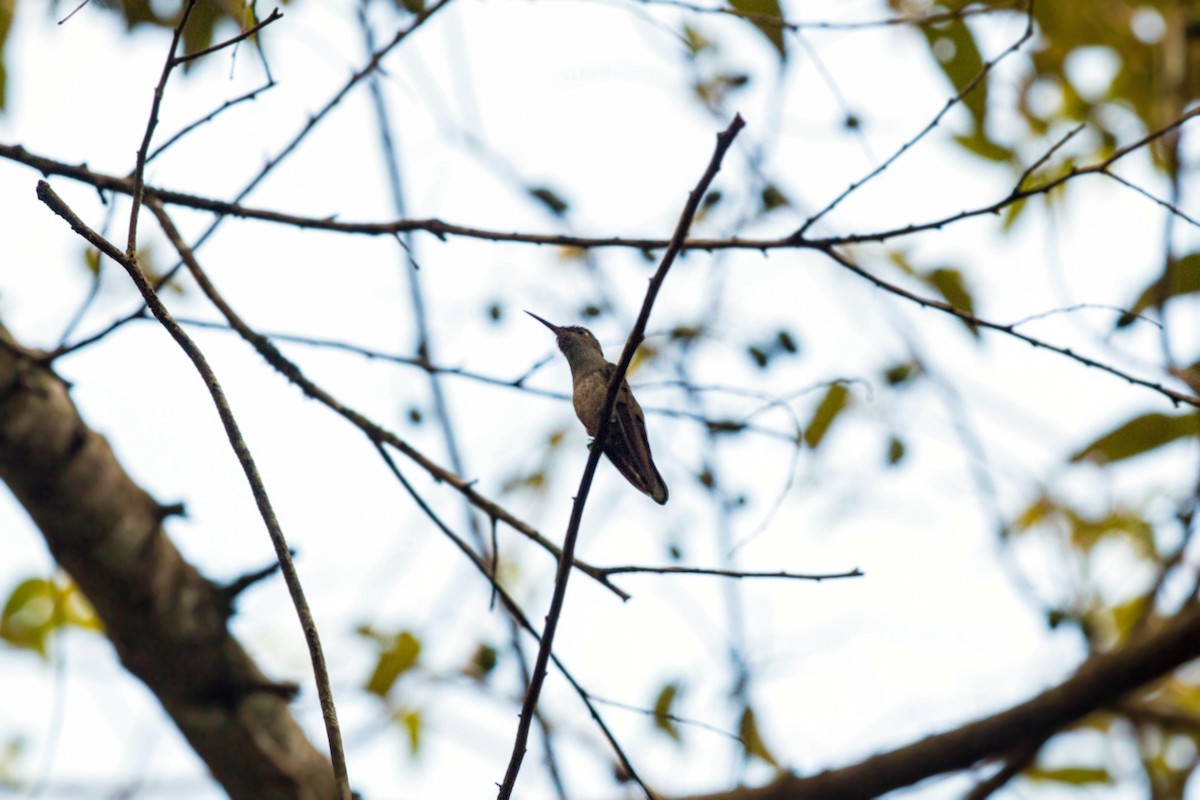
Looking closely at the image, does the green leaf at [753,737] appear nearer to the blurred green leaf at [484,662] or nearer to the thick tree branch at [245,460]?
the blurred green leaf at [484,662]

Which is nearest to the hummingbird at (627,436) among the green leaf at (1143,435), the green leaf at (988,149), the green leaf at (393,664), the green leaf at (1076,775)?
the green leaf at (393,664)

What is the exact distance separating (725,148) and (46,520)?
8.19 feet

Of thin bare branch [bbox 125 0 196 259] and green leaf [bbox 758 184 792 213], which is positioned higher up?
green leaf [bbox 758 184 792 213]

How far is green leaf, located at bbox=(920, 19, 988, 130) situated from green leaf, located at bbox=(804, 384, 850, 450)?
1.21 metres

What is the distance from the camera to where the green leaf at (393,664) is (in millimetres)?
4379

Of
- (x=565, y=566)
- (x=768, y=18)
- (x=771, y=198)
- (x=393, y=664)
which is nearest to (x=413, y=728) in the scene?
(x=393, y=664)

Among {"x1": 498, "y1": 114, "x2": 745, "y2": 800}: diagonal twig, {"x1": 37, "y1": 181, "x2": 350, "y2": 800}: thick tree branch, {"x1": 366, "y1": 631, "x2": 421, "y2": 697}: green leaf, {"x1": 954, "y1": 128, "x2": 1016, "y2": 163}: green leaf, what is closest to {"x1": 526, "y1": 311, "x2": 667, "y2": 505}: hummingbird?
{"x1": 498, "y1": 114, "x2": 745, "y2": 800}: diagonal twig

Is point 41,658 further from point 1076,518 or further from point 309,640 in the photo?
point 1076,518

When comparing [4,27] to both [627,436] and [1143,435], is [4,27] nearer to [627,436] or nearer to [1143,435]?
[627,436]

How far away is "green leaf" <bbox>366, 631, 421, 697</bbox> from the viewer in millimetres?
4379

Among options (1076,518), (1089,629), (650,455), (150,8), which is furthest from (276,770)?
(1076,518)

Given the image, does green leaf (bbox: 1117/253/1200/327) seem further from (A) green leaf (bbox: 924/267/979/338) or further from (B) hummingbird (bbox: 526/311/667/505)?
(B) hummingbird (bbox: 526/311/667/505)

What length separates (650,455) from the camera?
9.32ft

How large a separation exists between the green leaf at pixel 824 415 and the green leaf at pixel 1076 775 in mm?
1713
